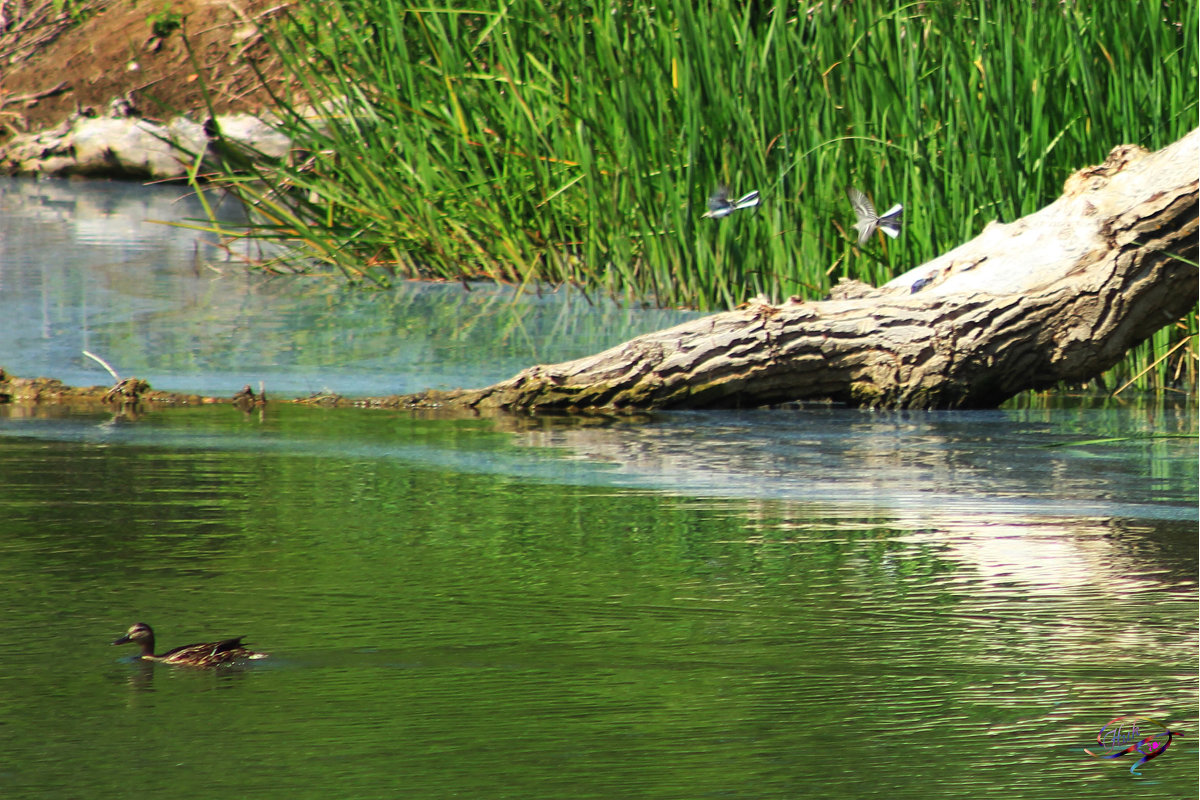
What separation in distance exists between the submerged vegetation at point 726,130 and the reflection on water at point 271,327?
0.26 m

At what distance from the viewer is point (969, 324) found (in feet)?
19.0

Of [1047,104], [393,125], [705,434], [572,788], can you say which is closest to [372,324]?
[393,125]

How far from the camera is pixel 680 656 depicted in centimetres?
262

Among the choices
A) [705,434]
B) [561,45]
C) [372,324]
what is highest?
[561,45]

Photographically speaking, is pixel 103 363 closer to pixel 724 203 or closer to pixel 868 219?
pixel 724 203

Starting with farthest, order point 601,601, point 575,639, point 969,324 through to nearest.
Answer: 1. point 969,324
2. point 601,601
3. point 575,639

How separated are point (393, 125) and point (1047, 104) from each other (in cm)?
276

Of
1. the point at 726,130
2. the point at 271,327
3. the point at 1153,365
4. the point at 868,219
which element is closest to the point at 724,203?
the point at 726,130

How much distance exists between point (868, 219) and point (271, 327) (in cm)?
236

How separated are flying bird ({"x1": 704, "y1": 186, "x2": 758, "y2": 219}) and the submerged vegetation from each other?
8 cm

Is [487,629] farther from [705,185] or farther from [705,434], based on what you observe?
[705,185]

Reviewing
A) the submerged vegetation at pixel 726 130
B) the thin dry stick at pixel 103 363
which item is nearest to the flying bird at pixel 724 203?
the submerged vegetation at pixel 726 130

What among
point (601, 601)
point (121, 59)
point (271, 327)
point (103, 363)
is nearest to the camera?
point (601, 601)

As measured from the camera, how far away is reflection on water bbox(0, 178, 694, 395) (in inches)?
245
